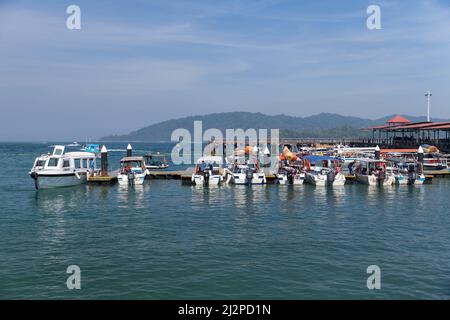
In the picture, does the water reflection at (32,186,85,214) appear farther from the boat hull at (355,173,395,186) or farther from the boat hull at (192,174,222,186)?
the boat hull at (355,173,395,186)

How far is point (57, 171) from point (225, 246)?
30684 millimetres

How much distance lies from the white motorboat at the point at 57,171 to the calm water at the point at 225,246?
553 centimetres

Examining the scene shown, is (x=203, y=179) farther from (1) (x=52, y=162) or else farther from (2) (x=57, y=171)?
(1) (x=52, y=162)

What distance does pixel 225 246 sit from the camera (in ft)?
73.9

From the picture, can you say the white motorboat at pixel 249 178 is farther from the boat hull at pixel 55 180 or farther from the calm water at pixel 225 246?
the boat hull at pixel 55 180

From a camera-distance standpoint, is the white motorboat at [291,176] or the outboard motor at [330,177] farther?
the white motorboat at [291,176]

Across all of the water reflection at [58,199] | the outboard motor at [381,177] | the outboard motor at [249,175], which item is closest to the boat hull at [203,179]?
the outboard motor at [249,175]

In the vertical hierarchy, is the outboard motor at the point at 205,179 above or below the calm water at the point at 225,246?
above

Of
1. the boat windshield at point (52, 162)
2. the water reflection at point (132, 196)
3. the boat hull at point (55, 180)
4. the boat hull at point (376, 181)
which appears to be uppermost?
the boat windshield at point (52, 162)

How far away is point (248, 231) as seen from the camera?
26.1 metres

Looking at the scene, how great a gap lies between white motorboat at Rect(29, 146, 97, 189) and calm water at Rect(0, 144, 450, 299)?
5.53 meters

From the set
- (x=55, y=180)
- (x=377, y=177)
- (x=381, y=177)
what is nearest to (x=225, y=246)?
(x=55, y=180)

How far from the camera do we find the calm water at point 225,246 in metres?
16.7
